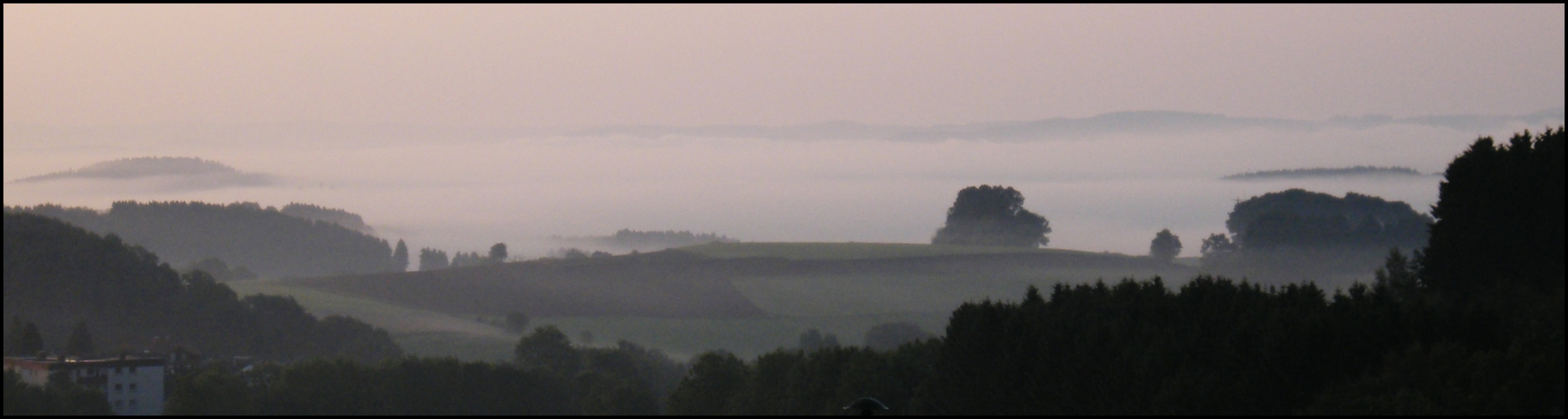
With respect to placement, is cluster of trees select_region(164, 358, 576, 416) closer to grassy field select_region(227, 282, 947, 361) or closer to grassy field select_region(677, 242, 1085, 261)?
grassy field select_region(227, 282, 947, 361)

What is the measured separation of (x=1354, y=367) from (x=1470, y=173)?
1467cm

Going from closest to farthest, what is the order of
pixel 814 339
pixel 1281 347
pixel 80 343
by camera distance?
pixel 1281 347 < pixel 80 343 < pixel 814 339

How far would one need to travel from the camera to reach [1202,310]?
43688 mm

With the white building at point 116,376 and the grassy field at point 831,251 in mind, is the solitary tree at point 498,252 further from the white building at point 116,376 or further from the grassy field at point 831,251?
the white building at point 116,376

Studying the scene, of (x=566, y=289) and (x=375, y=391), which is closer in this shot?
(x=375, y=391)

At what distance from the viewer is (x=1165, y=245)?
153 meters

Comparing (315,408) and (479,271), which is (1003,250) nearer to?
(479,271)

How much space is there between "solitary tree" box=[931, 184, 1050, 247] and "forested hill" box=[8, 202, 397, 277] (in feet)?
208

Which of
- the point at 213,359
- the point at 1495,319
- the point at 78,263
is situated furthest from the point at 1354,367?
the point at 78,263

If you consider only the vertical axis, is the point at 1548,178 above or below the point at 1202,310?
above

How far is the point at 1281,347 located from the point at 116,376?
39.8 m

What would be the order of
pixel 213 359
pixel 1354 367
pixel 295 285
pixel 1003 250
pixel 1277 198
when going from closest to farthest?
pixel 1354 367 < pixel 213 359 < pixel 295 285 < pixel 1003 250 < pixel 1277 198

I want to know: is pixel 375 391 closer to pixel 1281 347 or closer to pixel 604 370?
pixel 604 370

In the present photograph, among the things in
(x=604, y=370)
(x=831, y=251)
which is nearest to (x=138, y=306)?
(x=604, y=370)
